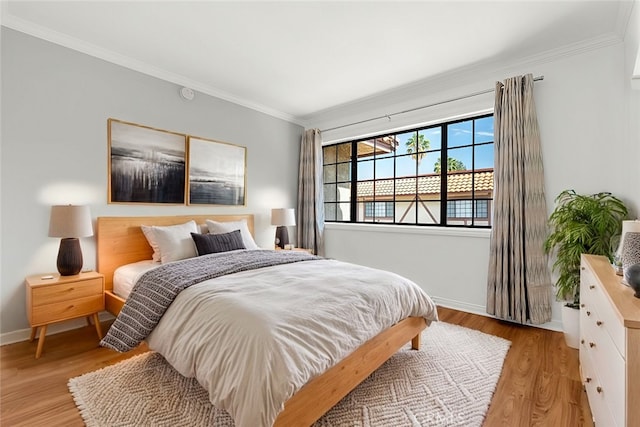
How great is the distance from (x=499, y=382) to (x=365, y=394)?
0.90 metres

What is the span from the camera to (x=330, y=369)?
1.48 meters

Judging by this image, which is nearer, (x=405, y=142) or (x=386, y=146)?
(x=405, y=142)

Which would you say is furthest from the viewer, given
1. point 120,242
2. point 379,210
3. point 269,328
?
point 379,210

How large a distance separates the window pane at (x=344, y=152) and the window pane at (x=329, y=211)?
0.74 m

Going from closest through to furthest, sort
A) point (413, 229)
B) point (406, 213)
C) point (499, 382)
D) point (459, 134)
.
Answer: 1. point (499, 382)
2. point (459, 134)
3. point (413, 229)
4. point (406, 213)

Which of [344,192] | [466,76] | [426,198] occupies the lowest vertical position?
[426,198]

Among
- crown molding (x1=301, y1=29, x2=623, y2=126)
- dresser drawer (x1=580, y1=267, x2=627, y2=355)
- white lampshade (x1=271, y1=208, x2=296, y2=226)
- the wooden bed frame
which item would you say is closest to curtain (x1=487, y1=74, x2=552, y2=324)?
crown molding (x1=301, y1=29, x2=623, y2=126)

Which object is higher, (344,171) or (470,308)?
(344,171)

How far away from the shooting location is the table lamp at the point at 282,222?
407 centimetres

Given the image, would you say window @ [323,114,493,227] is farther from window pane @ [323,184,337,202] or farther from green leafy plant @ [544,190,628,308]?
green leafy plant @ [544,190,628,308]

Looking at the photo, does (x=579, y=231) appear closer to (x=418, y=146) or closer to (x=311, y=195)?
(x=418, y=146)

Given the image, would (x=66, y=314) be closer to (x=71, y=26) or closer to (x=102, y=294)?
(x=102, y=294)

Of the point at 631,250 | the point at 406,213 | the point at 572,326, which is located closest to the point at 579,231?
the point at 572,326

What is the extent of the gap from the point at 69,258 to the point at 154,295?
1.08 metres
